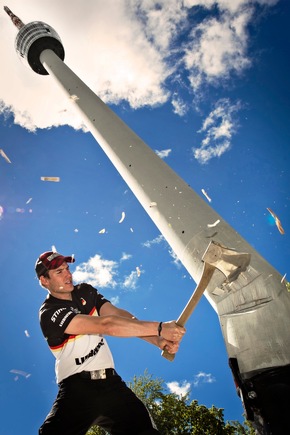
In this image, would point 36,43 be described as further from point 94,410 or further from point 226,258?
point 94,410

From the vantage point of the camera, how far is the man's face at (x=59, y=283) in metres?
4.50

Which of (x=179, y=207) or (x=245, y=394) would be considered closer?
(x=245, y=394)

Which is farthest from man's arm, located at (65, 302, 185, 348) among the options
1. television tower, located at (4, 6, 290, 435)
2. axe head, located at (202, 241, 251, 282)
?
axe head, located at (202, 241, 251, 282)

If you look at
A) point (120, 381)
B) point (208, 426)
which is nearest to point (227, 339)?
point (120, 381)

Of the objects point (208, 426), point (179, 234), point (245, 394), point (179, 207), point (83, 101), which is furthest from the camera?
point (208, 426)

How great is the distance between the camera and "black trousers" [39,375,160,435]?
336 cm

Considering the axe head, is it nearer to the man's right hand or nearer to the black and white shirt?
the man's right hand

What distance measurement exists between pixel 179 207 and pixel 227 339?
211cm

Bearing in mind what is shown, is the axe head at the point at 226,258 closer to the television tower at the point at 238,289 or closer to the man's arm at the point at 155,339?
the television tower at the point at 238,289

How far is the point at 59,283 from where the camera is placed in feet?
14.8

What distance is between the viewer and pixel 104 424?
368cm

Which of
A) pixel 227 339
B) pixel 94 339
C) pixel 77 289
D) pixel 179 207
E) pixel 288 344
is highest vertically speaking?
pixel 179 207

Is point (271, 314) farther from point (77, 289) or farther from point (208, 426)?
point (208, 426)

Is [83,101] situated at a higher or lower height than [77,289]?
higher
